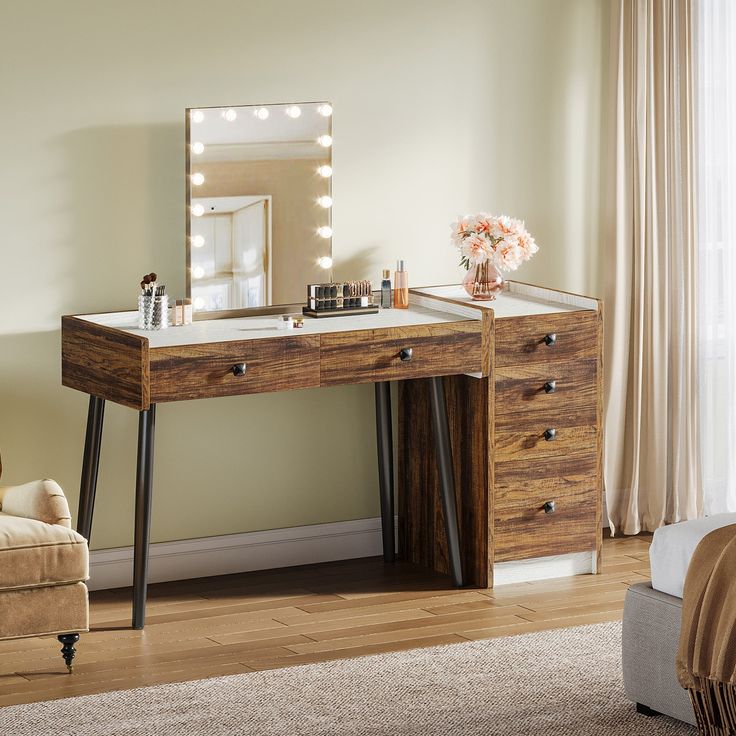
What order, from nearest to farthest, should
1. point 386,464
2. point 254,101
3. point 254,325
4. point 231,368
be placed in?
point 231,368, point 254,325, point 254,101, point 386,464

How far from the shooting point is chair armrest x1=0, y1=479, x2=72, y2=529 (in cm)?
394

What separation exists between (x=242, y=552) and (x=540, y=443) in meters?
1.11

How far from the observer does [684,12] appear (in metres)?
5.12

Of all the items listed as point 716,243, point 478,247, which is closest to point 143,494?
point 478,247

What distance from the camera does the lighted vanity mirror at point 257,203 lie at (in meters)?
4.64

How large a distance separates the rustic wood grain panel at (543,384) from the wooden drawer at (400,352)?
0.14m

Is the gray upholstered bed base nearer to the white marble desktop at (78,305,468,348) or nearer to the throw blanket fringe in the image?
the throw blanket fringe

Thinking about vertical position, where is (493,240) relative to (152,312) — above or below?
above

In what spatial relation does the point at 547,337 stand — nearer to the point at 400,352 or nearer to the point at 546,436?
the point at 546,436

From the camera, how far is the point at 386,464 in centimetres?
498

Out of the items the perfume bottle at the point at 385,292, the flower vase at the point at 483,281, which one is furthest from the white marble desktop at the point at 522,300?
the perfume bottle at the point at 385,292

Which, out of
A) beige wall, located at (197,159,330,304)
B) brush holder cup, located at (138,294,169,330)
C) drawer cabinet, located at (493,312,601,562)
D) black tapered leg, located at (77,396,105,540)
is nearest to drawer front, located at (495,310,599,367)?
drawer cabinet, located at (493,312,601,562)

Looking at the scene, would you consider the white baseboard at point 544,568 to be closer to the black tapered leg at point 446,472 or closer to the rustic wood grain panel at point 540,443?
the black tapered leg at point 446,472

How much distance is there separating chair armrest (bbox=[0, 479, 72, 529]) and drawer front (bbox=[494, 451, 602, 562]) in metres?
1.44
